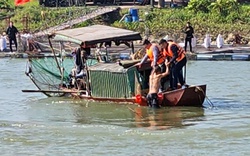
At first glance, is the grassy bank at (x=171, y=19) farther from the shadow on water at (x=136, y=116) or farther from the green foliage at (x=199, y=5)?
the shadow on water at (x=136, y=116)

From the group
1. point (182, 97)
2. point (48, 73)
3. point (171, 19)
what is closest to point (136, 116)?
point (182, 97)

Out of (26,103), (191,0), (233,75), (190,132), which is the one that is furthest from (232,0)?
(190,132)

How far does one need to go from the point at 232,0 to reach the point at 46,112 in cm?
2707

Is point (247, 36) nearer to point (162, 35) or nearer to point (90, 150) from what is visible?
point (162, 35)

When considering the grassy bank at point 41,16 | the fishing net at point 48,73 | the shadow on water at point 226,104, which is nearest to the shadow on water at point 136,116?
the shadow on water at point 226,104

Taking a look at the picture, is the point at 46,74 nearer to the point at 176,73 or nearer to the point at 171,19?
the point at 176,73

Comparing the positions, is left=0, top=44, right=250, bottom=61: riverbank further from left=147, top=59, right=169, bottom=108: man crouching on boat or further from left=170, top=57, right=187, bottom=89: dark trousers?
left=147, top=59, right=169, bottom=108: man crouching on boat

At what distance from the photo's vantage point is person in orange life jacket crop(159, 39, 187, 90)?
778 inches

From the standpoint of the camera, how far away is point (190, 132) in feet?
56.1

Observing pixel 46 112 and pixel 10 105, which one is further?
pixel 10 105

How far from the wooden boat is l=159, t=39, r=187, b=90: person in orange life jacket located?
0.45m

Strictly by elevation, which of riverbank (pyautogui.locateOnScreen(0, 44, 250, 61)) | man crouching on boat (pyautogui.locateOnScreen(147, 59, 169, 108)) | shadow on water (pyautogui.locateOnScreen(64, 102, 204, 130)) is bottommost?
riverbank (pyautogui.locateOnScreen(0, 44, 250, 61))

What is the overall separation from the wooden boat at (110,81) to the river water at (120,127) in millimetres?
225

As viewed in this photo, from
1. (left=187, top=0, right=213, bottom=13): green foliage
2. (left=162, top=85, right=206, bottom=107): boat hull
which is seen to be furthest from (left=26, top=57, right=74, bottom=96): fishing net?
(left=187, top=0, right=213, bottom=13): green foliage
